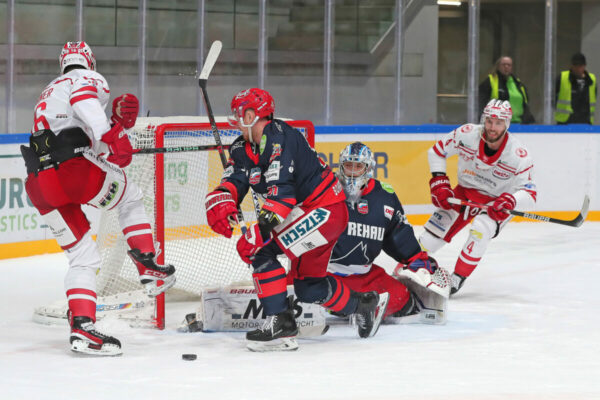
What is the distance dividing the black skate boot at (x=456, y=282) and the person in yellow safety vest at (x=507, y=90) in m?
3.12

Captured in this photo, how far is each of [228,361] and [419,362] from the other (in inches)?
27.1

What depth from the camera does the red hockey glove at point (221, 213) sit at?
3.96 m

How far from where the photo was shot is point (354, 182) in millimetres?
4594

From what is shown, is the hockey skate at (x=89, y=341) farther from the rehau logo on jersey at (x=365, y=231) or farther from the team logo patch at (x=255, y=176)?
the rehau logo on jersey at (x=365, y=231)

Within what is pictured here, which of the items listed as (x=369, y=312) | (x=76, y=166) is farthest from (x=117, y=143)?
(x=369, y=312)

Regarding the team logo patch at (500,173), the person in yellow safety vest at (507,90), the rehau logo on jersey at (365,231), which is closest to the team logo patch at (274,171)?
the rehau logo on jersey at (365,231)

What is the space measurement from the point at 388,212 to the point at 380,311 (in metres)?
0.48

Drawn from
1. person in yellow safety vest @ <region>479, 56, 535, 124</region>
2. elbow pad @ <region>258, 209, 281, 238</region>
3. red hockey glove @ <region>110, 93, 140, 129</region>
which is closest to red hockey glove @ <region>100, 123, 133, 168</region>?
red hockey glove @ <region>110, 93, 140, 129</region>

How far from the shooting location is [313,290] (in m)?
4.17

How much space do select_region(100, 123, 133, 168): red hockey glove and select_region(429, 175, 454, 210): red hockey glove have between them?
75.9 inches

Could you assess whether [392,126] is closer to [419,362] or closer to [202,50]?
[202,50]

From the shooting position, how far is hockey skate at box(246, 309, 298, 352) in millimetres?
4047

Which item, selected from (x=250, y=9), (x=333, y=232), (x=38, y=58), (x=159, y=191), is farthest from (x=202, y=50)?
(x=333, y=232)

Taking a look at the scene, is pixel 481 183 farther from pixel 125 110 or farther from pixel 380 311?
pixel 125 110
